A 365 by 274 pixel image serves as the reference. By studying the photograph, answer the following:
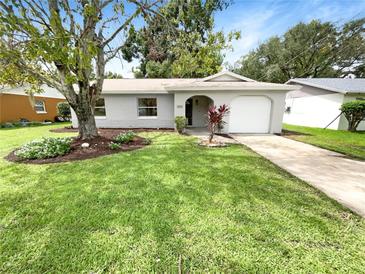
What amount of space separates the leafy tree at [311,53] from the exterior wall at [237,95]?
16639mm

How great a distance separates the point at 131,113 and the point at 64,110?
940cm

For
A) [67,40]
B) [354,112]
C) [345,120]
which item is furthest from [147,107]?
[345,120]

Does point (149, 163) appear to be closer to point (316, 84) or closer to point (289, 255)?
point (289, 255)

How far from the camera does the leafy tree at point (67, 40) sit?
3.63 m

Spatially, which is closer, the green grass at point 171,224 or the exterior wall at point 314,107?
the green grass at point 171,224

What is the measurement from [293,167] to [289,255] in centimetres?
358

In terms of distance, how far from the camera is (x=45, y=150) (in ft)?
19.6

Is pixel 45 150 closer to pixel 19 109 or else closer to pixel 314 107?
pixel 19 109

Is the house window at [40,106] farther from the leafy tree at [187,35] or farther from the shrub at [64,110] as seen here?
the leafy tree at [187,35]

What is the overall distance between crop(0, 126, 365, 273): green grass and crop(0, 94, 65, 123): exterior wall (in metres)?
14.4

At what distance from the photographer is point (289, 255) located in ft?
7.04

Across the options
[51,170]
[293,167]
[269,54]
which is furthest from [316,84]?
[51,170]

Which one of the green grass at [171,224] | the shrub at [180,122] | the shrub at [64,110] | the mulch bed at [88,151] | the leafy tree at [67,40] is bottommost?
the green grass at [171,224]

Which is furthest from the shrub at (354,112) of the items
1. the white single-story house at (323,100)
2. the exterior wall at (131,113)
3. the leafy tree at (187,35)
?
the exterior wall at (131,113)
